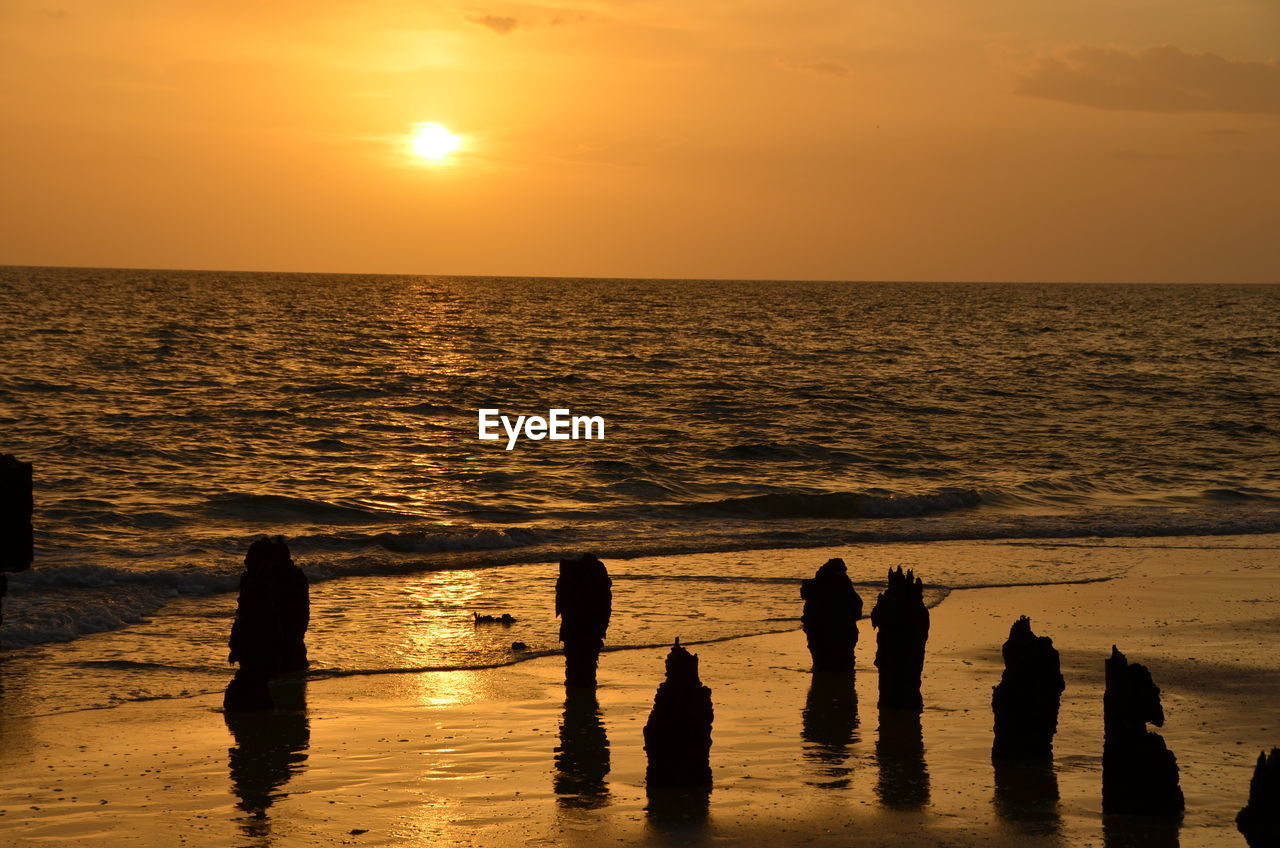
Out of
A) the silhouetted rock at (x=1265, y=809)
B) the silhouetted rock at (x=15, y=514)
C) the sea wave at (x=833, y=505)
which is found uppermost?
the silhouetted rock at (x=15, y=514)

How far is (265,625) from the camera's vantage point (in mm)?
15414

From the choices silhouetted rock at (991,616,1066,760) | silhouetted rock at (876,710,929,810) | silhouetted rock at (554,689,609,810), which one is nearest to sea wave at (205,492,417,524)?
silhouetted rock at (554,689,609,810)

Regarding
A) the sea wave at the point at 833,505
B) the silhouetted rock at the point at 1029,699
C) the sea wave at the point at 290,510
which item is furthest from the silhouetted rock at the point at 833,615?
the sea wave at the point at 833,505

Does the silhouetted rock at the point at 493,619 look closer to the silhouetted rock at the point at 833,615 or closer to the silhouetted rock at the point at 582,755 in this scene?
the silhouetted rock at the point at 582,755

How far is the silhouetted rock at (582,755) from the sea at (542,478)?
2.83m

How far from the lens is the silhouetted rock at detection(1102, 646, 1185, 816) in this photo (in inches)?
451

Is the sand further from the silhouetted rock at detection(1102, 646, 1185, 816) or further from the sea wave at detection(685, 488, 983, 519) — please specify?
the sea wave at detection(685, 488, 983, 519)

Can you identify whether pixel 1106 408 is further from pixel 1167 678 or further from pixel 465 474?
pixel 1167 678

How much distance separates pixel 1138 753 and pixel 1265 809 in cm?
246

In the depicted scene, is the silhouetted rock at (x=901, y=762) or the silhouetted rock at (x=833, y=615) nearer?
the silhouetted rock at (x=901, y=762)

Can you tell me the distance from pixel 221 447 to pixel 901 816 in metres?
35.0

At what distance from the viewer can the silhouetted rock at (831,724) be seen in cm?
1299

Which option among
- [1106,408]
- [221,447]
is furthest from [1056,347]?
[221,447]

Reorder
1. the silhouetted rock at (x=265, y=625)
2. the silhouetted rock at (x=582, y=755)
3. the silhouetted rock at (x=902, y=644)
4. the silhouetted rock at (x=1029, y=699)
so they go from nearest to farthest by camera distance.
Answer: the silhouetted rock at (x=582, y=755) → the silhouetted rock at (x=1029, y=699) → the silhouetted rock at (x=902, y=644) → the silhouetted rock at (x=265, y=625)
